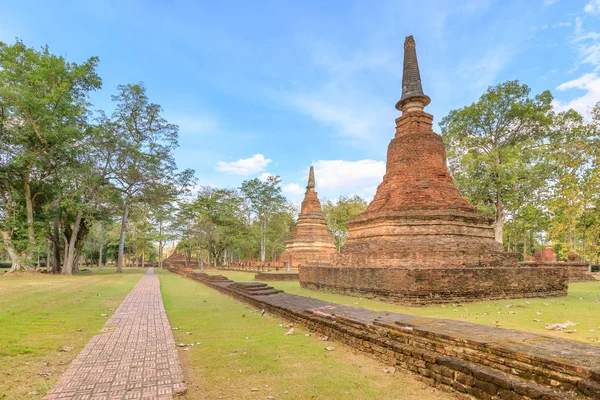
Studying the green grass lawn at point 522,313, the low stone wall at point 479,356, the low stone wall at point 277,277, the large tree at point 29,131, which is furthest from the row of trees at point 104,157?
the low stone wall at point 479,356

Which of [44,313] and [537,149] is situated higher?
[537,149]

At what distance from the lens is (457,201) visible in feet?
44.3

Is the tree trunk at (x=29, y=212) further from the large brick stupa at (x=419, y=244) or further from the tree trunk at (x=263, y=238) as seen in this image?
the tree trunk at (x=263, y=238)

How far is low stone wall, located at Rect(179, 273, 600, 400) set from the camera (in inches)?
115

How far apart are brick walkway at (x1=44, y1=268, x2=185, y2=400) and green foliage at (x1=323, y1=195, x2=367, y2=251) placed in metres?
40.2

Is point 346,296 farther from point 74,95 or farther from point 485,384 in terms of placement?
point 74,95

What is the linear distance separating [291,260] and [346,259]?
1742 centimetres

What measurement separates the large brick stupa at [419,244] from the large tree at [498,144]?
11303mm

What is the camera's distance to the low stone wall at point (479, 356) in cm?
293

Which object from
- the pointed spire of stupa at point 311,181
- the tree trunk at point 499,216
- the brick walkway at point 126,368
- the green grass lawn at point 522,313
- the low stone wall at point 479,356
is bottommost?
the green grass lawn at point 522,313

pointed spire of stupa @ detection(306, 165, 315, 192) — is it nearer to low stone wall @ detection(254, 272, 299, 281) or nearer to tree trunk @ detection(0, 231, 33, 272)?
low stone wall @ detection(254, 272, 299, 281)

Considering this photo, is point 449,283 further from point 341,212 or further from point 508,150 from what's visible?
point 341,212

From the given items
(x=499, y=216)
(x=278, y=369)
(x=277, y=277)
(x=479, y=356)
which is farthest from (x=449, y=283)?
(x=499, y=216)

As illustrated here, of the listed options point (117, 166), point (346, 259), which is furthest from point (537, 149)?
point (117, 166)
